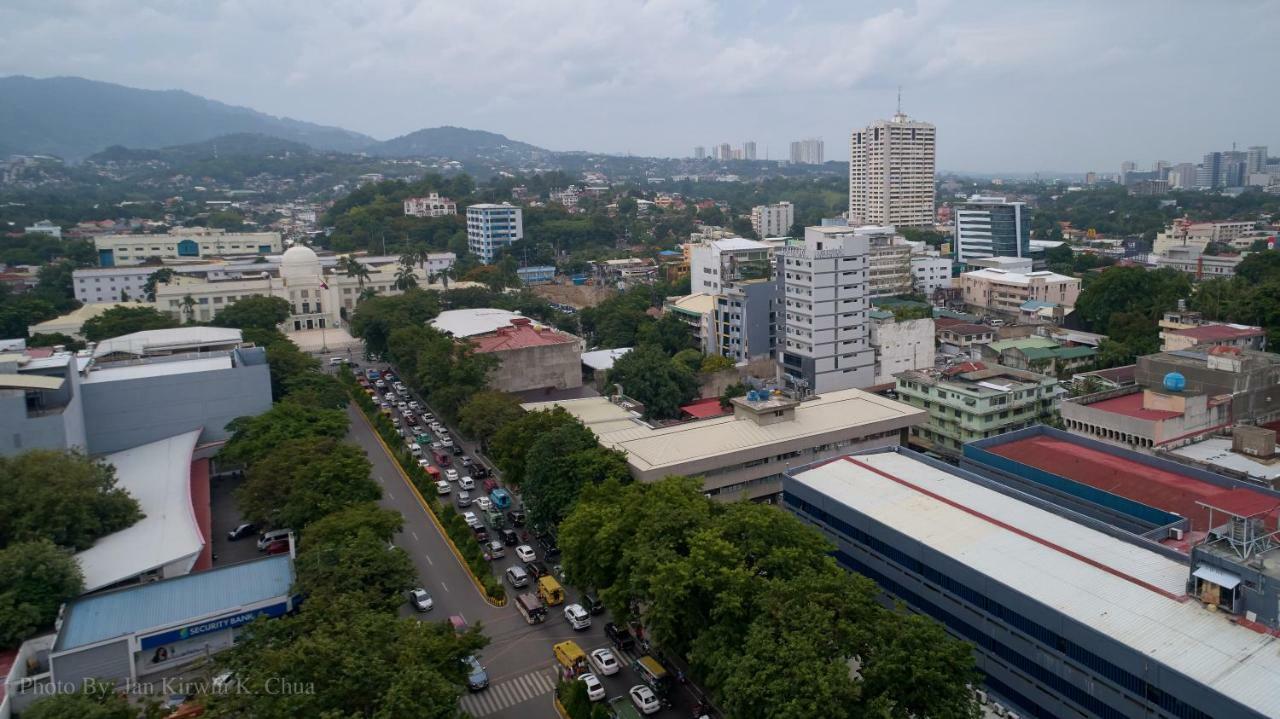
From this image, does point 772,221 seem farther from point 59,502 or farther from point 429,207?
point 59,502

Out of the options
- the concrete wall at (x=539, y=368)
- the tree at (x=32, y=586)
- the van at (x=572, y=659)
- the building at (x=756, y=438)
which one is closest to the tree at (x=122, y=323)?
the concrete wall at (x=539, y=368)

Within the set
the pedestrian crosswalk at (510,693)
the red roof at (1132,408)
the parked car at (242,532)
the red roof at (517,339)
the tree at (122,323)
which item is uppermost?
the tree at (122,323)

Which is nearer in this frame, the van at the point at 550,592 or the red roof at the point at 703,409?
the van at the point at 550,592

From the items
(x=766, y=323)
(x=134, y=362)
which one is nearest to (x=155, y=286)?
(x=134, y=362)

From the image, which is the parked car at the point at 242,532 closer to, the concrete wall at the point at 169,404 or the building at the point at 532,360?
the concrete wall at the point at 169,404

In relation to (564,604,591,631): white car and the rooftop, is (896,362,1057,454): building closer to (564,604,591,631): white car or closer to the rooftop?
the rooftop

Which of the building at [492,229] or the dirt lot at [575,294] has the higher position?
the building at [492,229]

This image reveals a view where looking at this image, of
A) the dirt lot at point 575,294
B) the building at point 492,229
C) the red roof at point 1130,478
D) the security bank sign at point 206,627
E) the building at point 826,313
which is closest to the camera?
the security bank sign at point 206,627

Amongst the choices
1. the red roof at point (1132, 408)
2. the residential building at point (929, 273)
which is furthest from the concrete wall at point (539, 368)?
the residential building at point (929, 273)

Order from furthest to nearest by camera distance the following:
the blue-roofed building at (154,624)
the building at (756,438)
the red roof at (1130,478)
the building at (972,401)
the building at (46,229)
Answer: the building at (46,229) → the building at (972,401) → the building at (756,438) → the red roof at (1130,478) → the blue-roofed building at (154,624)
